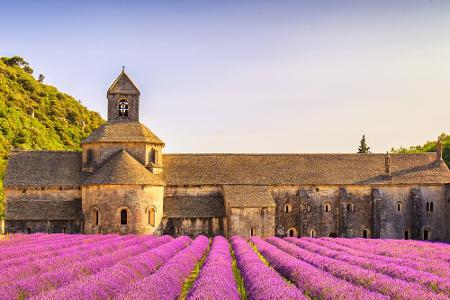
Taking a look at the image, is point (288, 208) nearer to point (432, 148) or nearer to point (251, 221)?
point (251, 221)

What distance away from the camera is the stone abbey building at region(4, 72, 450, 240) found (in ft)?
133

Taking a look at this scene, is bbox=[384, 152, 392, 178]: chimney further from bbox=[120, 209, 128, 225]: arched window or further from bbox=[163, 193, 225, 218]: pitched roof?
bbox=[120, 209, 128, 225]: arched window

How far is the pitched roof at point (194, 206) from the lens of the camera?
42.6 metres

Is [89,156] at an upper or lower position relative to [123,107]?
lower

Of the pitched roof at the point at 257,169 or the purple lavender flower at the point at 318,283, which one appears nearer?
the purple lavender flower at the point at 318,283

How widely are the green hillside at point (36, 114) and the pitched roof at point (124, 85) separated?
2450 centimetres

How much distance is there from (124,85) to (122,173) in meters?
10.3

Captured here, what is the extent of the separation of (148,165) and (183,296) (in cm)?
2883

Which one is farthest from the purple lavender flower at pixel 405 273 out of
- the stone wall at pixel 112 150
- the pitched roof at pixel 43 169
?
the pitched roof at pixel 43 169

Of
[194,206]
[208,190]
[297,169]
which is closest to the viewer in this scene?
[194,206]

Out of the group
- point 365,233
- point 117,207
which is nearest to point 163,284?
point 117,207

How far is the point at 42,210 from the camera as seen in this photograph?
4122cm

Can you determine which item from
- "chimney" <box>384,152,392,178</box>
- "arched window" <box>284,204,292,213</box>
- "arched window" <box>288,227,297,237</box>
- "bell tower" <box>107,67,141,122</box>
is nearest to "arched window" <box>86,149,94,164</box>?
"bell tower" <box>107,67,141,122</box>

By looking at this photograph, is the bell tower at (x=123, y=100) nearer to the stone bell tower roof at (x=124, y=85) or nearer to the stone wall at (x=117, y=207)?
the stone bell tower roof at (x=124, y=85)
